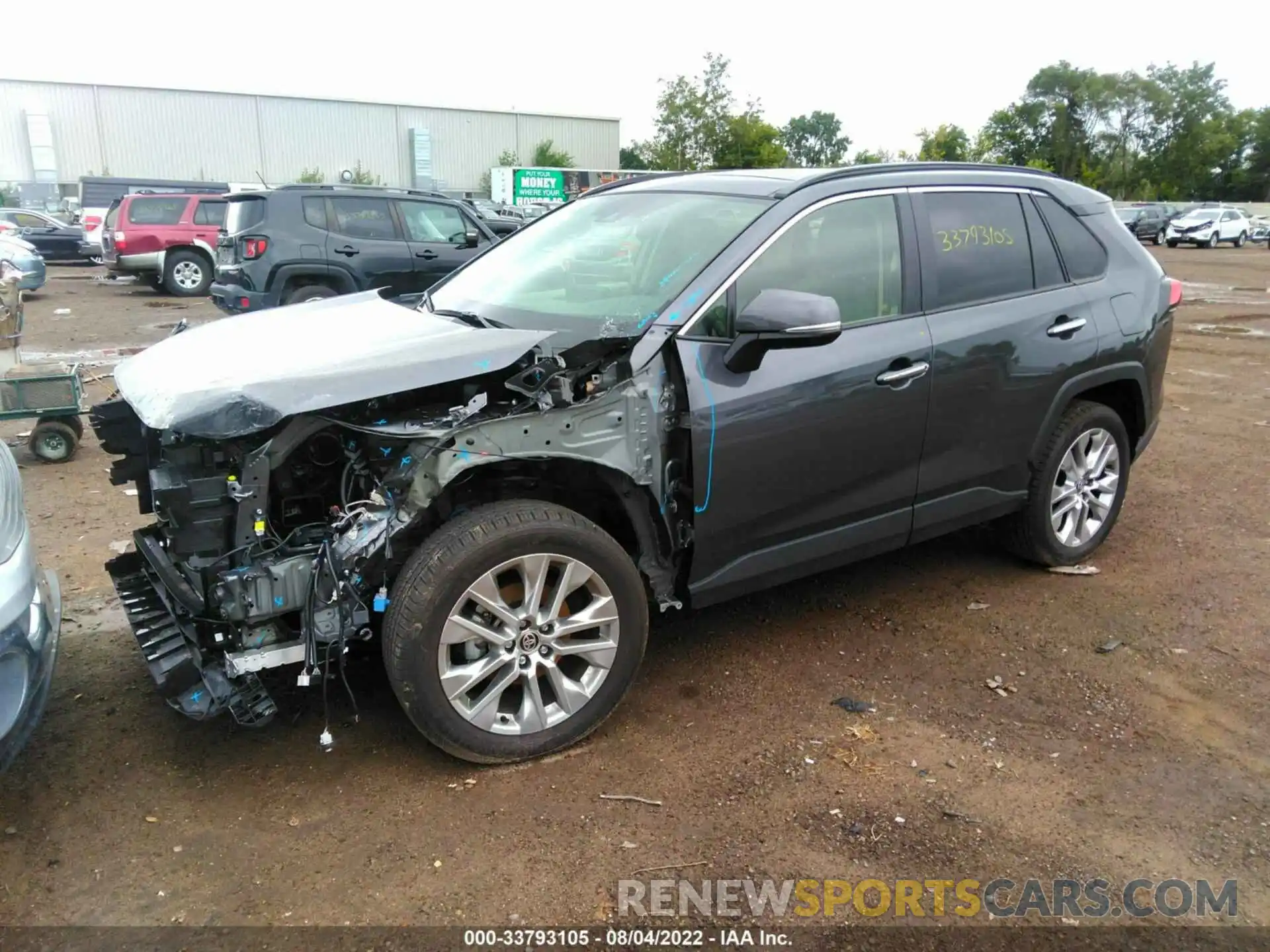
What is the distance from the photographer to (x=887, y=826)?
9.14ft

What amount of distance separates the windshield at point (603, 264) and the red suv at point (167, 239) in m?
14.8

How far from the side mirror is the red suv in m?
16.3

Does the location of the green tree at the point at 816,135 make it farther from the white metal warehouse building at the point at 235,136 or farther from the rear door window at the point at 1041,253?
the rear door window at the point at 1041,253

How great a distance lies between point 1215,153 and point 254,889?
80837 millimetres

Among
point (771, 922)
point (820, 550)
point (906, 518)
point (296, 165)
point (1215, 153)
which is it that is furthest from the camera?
point (1215, 153)

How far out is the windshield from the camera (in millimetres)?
3420

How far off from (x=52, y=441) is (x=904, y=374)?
573 cm

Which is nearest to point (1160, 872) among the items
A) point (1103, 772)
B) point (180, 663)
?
point (1103, 772)

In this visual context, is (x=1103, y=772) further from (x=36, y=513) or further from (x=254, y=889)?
(x=36, y=513)

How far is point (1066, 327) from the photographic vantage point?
4164 mm

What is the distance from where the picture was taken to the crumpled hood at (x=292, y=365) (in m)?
2.67

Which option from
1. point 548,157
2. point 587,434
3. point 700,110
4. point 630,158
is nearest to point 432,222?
point 587,434

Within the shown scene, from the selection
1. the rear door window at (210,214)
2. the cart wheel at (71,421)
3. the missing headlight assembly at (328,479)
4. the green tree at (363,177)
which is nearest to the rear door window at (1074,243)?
the missing headlight assembly at (328,479)

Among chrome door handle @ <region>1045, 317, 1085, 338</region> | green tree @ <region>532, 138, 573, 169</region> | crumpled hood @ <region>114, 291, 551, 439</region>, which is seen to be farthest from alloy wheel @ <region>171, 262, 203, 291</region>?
green tree @ <region>532, 138, 573, 169</region>
